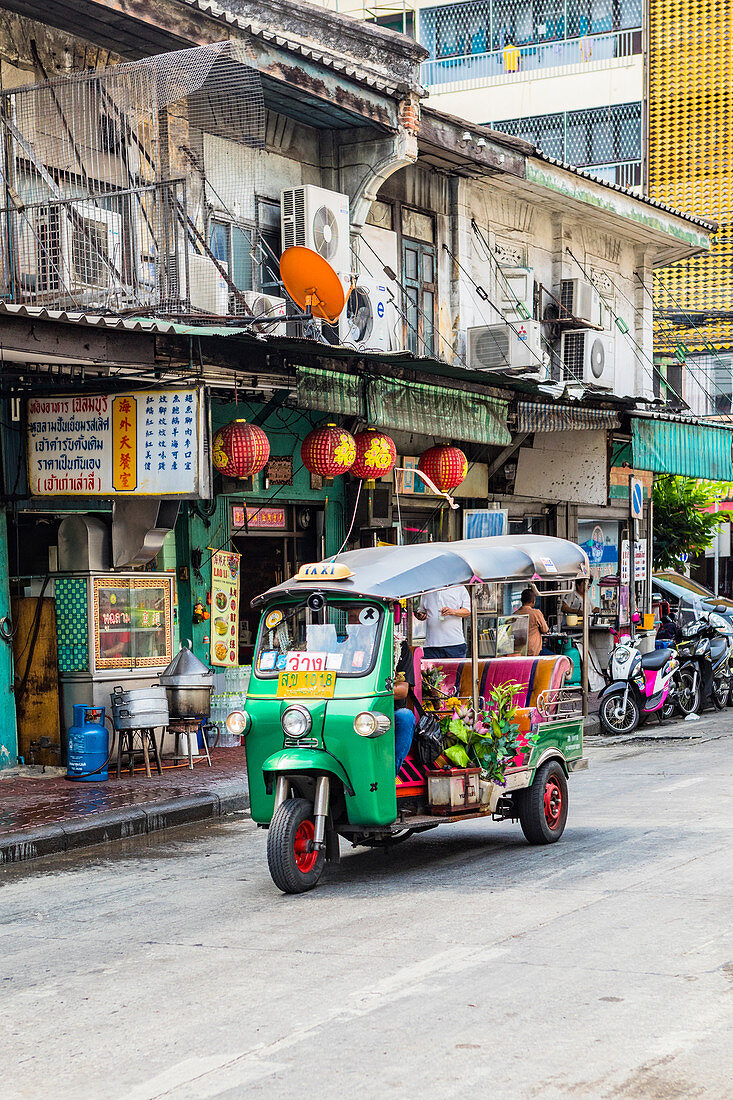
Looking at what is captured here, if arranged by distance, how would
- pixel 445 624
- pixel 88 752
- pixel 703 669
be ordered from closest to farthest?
pixel 88 752 < pixel 445 624 < pixel 703 669

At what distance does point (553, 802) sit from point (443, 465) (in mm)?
7913

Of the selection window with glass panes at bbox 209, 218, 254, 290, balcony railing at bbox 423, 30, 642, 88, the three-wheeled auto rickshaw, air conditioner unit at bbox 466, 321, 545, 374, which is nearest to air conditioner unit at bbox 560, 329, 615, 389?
air conditioner unit at bbox 466, 321, 545, 374

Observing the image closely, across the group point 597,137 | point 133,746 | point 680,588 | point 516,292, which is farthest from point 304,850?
point 597,137

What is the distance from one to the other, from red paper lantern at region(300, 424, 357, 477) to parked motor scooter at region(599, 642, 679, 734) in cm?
500

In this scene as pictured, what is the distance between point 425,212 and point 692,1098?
49.4ft

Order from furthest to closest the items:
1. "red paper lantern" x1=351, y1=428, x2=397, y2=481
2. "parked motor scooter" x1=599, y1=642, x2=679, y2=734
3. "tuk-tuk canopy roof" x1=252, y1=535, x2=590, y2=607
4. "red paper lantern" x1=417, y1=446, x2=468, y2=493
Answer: "parked motor scooter" x1=599, y1=642, x2=679, y2=734 < "red paper lantern" x1=417, y1=446, x2=468, y2=493 < "red paper lantern" x1=351, y1=428, x2=397, y2=481 < "tuk-tuk canopy roof" x1=252, y1=535, x2=590, y2=607

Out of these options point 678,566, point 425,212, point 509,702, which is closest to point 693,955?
point 509,702

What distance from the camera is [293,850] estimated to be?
24.9 feet

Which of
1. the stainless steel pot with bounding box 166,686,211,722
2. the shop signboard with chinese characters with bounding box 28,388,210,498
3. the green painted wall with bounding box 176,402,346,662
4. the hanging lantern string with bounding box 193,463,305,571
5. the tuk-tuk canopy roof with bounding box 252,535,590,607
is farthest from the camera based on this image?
the hanging lantern string with bounding box 193,463,305,571

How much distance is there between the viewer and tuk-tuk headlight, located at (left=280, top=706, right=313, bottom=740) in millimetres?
7771

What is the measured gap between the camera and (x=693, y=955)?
235 inches

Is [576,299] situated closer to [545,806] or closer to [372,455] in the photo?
[372,455]

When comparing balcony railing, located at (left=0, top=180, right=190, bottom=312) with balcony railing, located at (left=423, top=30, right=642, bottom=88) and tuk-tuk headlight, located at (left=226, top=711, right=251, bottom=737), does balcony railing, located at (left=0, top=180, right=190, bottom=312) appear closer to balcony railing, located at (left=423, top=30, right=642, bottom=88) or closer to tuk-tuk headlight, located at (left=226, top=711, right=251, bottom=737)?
tuk-tuk headlight, located at (left=226, top=711, right=251, bottom=737)

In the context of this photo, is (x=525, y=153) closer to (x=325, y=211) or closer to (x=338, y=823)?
(x=325, y=211)
